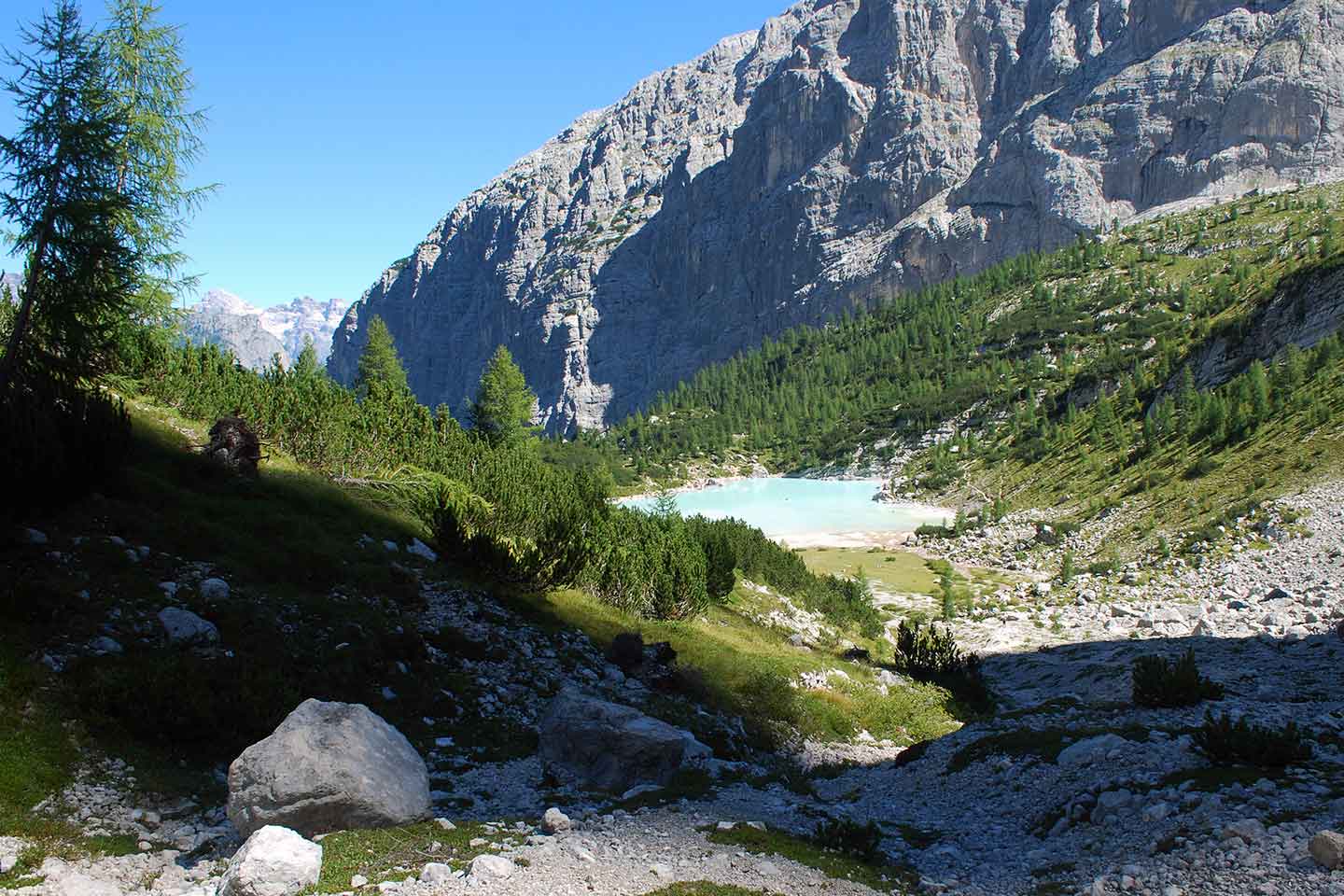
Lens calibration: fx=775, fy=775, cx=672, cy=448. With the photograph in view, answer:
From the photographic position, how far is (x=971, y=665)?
788 inches

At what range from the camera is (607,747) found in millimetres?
10188

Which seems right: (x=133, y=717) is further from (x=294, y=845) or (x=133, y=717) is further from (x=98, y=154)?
(x=98, y=154)

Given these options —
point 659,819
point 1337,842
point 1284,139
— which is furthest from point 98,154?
point 1284,139

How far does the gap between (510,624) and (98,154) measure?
11366 millimetres

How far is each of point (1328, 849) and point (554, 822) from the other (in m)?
6.40

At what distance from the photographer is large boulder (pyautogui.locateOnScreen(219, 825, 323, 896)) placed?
5.76 meters

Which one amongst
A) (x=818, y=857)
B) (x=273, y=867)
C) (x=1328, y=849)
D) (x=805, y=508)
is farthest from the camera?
(x=805, y=508)

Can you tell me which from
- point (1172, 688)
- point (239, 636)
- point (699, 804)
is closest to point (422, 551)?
point (239, 636)

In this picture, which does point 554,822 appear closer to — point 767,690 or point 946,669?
point 767,690

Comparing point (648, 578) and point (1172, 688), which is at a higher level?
point (648, 578)

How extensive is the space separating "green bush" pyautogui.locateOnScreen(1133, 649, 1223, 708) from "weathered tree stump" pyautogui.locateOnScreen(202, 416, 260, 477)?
18.4 meters

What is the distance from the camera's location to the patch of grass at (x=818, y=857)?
7.07 metres

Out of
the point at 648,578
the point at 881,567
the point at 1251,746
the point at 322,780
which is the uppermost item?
the point at 881,567

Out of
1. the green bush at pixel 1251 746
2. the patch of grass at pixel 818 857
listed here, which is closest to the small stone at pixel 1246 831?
the green bush at pixel 1251 746
